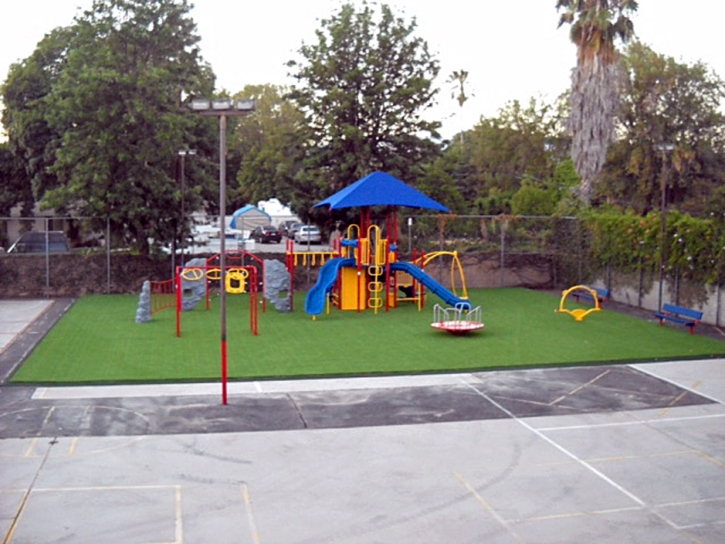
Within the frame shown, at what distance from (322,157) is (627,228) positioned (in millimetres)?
12416

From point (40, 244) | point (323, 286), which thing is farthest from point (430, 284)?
point (40, 244)

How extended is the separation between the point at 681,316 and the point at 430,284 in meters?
7.38

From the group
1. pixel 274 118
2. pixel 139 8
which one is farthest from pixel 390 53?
pixel 274 118

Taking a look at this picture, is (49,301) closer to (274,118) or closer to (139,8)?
A: (139,8)

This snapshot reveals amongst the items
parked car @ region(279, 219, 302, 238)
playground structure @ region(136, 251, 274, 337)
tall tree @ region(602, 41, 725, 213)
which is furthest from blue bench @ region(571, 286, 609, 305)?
parked car @ region(279, 219, 302, 238)

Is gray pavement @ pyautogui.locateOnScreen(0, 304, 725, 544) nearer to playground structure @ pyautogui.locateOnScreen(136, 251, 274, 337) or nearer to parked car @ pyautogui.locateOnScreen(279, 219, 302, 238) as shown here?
playground structure @ pyautogui.locateOnScreen(136, 251, 274, 337)

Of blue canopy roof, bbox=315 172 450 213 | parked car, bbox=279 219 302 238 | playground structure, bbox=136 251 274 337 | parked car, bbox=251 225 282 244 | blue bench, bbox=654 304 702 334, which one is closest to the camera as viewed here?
blue bench, bbox=654 304 702 334

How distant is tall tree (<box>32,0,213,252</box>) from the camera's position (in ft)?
99.2

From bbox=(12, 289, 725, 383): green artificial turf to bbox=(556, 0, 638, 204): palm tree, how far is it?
1316 cm

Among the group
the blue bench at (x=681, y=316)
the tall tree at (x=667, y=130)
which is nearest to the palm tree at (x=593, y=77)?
the tall tree at (x=667, y=130)

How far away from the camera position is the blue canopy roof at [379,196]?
26734 mm

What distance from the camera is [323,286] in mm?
26328

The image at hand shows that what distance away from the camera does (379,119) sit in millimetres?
34719

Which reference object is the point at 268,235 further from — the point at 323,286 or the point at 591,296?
the point at 323,286
